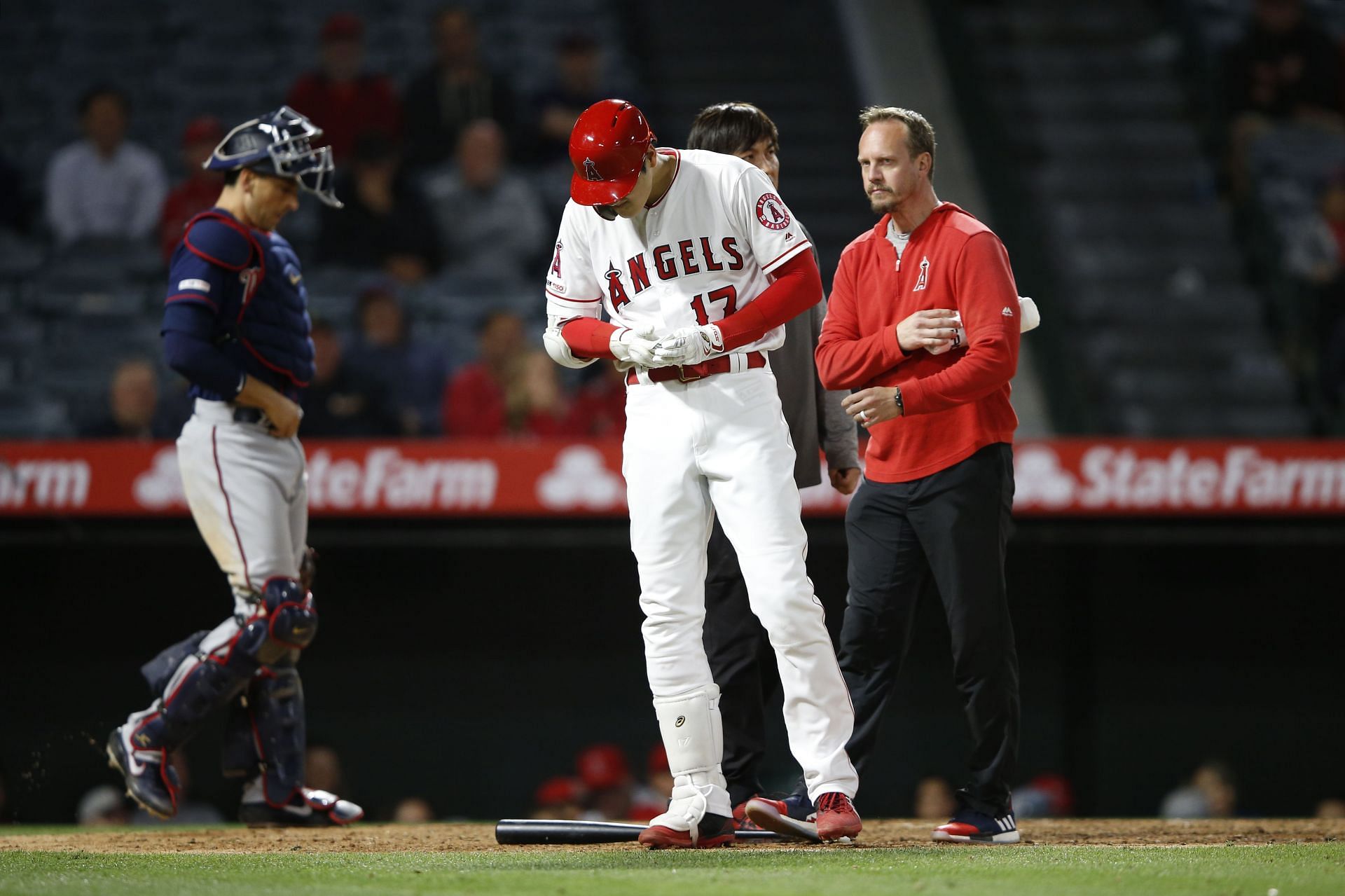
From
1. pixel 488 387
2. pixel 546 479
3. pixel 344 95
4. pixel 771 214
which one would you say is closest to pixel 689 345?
pixel 771 214

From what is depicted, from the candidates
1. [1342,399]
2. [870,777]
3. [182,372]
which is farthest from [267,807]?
[1342,399]

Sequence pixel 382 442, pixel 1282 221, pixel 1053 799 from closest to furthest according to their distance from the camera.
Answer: pixel 382 442, pixel 1053 799, pixel 1282 221

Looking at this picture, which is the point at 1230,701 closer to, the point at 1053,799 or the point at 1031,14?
the point at 1053,799

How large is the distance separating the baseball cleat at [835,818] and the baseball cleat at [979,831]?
0.40 m

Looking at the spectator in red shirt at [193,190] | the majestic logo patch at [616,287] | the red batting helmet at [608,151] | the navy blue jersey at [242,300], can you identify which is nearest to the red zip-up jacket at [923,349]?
the majestic logo patch at [616,287]

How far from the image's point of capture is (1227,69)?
10258 mm

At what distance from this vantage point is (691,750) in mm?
3760

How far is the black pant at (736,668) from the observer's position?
4.25 m

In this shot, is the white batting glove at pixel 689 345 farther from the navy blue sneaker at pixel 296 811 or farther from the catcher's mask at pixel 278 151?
the navy blue sneaker at pixel 296 811

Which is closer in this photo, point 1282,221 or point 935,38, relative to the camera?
point 1282,221

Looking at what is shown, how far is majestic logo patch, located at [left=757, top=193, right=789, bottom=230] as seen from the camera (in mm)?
3854

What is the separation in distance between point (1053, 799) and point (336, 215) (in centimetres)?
488

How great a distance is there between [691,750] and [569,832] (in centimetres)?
54

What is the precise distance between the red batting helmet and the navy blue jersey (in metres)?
1.31
